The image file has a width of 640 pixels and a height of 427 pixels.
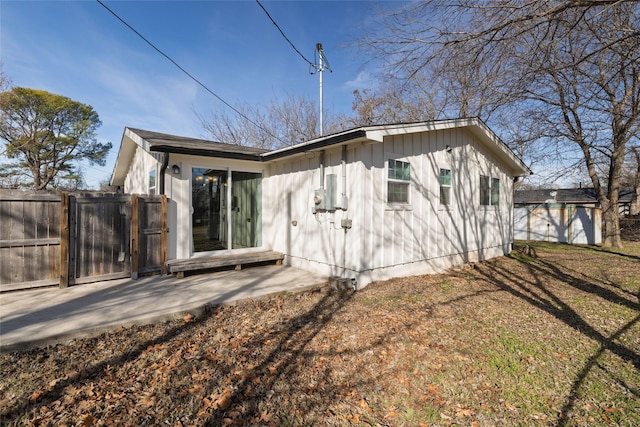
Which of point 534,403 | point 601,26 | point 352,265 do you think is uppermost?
Answer: point 601,26

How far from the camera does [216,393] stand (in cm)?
241

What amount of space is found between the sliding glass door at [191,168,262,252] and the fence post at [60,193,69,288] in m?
2.13

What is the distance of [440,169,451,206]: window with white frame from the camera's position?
23.1ft

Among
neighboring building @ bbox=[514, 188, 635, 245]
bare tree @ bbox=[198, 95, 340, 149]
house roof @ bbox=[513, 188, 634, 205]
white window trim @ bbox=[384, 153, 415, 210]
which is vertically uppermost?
bare tree @ bbox=[198, 95, 340, 149]

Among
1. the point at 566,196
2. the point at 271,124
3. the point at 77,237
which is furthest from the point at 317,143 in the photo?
the point at 566,196

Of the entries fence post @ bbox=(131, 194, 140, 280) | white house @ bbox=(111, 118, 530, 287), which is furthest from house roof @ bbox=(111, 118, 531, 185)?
fence post @ bbox=(131, 194, 140, 280)

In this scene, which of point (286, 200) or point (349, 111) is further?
point (349, 111)

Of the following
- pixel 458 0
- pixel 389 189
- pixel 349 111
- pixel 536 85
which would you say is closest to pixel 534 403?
pixel 389 189

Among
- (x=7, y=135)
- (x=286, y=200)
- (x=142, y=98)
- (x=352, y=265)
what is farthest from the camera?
(x=7, y=135)

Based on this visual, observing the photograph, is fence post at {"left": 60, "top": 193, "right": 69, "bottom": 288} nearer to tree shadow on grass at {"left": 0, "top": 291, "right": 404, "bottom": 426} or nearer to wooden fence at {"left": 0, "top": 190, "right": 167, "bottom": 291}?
wooden fence at {"left": 0, "top": 190, "right": 167, "bottom": 291}

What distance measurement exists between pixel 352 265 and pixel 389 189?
1717mm

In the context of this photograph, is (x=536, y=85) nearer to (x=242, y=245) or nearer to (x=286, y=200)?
(x=286, y=200)

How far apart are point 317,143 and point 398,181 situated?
1.88m

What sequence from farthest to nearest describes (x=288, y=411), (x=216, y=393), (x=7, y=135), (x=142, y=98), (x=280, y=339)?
1. (x=7, y=135)
2. (x=142, y=98)
3. (x=280, y=339)
4. (x=216, y=393)
5. (x=288, y=411)
